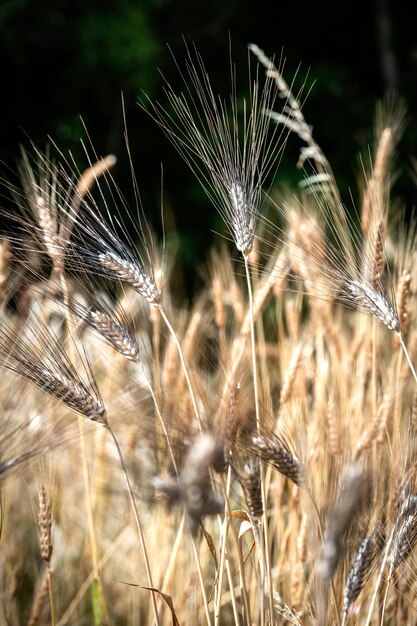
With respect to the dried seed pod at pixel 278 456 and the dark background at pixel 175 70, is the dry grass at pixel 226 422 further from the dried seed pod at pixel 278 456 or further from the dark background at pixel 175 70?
the dark background at pixel 175 70

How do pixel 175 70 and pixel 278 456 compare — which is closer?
pixel 278 456

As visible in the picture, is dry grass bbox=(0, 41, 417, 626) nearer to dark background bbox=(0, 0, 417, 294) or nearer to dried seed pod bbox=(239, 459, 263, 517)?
dried seed pod bbox=(239, 459, 263, 517)

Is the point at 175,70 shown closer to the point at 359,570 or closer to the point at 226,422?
the point at 226,422

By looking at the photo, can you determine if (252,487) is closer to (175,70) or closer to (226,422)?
(226,422)

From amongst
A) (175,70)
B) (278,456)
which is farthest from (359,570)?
(175,70)

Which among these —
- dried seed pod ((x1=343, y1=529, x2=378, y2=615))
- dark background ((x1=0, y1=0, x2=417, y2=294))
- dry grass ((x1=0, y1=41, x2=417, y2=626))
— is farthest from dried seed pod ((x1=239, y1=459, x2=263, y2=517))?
dark background ((x1=0, y1=0, x2=417, y2=294))

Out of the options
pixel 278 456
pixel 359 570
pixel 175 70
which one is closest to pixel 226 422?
pixel 278 456

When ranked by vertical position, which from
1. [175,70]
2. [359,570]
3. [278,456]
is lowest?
[359,570]

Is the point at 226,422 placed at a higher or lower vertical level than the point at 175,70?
lower
